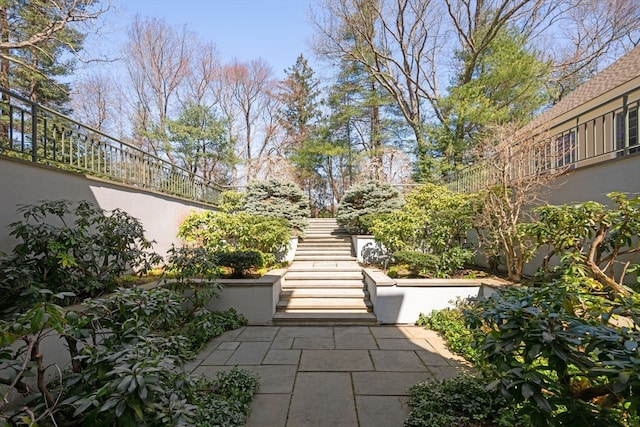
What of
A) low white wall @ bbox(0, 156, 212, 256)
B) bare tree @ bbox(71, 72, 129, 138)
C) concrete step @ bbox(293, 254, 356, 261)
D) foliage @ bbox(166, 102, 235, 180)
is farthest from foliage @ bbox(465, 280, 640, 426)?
bare tree @ bbox(71, 72, 129, 138)

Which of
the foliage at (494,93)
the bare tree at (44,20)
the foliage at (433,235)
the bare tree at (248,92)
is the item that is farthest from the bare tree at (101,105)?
the foliage at (494,93)

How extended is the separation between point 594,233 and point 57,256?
5986 millimetres

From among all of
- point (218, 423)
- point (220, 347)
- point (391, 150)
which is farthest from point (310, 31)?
point (218, 423)

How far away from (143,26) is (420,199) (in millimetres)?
17050

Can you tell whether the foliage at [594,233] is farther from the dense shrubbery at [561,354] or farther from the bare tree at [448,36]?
the bare tree at [448,36]

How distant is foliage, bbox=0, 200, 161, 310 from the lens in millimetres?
2725

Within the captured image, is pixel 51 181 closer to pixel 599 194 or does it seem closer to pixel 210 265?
pixel 210 265

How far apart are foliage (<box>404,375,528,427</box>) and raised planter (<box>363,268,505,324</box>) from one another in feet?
6.48

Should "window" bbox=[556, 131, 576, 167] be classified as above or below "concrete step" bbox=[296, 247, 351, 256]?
above

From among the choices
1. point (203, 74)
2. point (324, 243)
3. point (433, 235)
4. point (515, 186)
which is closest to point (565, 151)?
point (515, 186)

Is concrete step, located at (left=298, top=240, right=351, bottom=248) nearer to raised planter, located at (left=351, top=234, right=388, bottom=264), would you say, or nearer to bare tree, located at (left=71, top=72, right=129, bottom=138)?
raised planter, located at (left=351, top=234, right=388, bottom=264)

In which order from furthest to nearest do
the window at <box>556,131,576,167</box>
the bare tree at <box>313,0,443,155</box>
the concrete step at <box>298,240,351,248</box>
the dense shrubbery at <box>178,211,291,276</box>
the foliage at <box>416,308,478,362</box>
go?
the bare tree at <box>313,0,443,155</box> < the concrete step at <box>298,240,351,248</box> < the dense shrubbery at <box>178,211,291,276</box> < the window at <box>556,131,576,167</box> < the foliage at <box>416,308,478,362</box>

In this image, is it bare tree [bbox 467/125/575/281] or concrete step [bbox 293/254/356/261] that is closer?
bare tree [bbox 467/125/575/281]

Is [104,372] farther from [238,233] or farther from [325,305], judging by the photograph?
[238,233]
